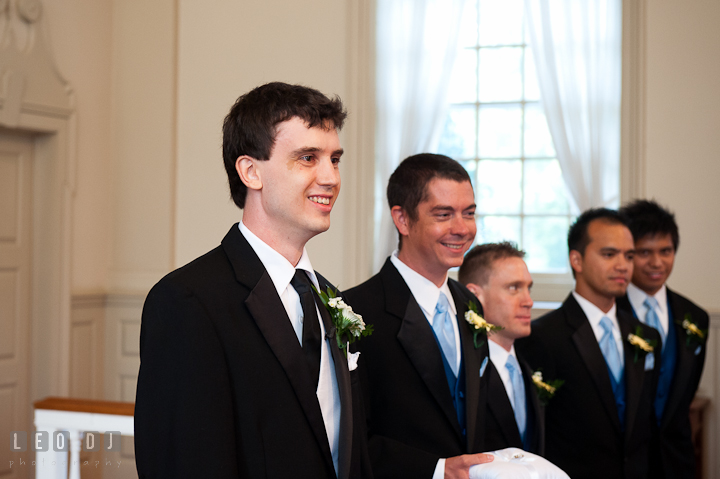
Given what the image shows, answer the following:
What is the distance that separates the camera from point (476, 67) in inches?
214

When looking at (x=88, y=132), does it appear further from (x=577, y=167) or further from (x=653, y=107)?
(x=653, y=107)

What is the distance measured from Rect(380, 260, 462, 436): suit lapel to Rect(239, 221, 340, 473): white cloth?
55 cm

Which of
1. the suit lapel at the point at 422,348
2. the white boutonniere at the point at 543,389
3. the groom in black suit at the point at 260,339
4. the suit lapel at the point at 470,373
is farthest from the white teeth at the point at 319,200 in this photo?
the white boutonniere at the point at 543,389

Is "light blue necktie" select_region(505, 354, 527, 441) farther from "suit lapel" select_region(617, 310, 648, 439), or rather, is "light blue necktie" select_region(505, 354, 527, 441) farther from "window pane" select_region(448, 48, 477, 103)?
"window pane" select_region(448, 48, 477, 103)

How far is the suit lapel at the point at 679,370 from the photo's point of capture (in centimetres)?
320

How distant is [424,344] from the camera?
2008 millimetres

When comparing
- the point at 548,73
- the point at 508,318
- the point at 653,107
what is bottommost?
the point at 508,318

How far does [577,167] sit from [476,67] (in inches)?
46.0

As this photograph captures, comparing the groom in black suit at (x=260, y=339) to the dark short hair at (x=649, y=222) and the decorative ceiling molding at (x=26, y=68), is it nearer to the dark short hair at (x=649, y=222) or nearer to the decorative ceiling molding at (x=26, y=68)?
the dark short hair at (x=649, y=222)

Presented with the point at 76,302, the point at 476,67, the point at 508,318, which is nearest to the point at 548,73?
the point at 476,67

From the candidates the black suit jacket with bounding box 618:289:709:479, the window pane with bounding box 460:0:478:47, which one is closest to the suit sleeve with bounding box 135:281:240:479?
the black suit jacket with bounding box 618:289:709:479

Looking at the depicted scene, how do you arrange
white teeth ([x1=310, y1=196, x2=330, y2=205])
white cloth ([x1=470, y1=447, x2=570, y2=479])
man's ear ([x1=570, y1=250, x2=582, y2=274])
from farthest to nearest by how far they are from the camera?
1. man's ear ([x1=570, y1=250, x2=582, y2=274])
2. white cloth ([x1=470, y1=447, x2=570, y2=479])
3. white teeth ([x1=310, y1=196, x2=330, y2=205])

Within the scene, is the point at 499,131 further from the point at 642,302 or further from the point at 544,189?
the point at 642,302

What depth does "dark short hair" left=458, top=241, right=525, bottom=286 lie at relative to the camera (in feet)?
8.58
